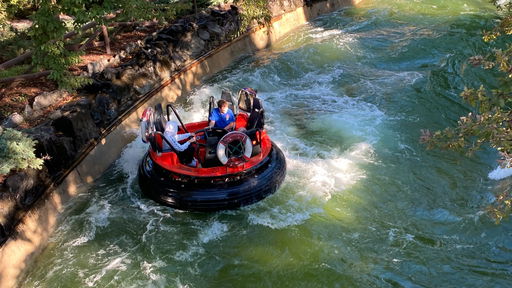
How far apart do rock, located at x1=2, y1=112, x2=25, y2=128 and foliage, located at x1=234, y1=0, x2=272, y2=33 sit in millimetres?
8428

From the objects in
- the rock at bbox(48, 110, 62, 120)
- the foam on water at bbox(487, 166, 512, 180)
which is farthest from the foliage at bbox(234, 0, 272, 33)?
the foam on water at bbox(487, 166, 512, 180)

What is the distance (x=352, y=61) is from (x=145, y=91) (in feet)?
21.6

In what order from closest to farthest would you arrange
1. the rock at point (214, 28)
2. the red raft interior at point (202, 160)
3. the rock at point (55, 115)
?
1. the red raft interior at point (202, 160)
2. the rock at point (55, 115)
3. the rock at point (214, 28)

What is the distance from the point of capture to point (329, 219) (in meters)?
7.74

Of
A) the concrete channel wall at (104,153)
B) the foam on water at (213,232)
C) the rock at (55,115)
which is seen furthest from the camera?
the rock at (55,115)

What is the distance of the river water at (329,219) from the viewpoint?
22.1ft

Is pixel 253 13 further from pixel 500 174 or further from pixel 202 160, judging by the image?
pixel 500 174

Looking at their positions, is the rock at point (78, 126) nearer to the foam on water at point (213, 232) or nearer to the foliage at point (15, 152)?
the foliage at point (15, 152)

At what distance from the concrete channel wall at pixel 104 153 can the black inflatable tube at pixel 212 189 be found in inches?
62.6

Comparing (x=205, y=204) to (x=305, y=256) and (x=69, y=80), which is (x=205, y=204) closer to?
(x=305, y=256)

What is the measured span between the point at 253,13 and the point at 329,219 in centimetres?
1018

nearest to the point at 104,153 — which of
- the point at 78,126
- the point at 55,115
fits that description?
the point at 78,126

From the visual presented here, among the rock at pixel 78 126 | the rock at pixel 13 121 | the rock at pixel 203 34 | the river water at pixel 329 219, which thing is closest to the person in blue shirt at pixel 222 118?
the river water at pixel 329 219

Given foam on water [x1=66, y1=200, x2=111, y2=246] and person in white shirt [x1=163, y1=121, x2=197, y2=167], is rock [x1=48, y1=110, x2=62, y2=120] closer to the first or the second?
foam on water [x1=66, y1=200, x2=111, y2=246]
